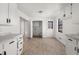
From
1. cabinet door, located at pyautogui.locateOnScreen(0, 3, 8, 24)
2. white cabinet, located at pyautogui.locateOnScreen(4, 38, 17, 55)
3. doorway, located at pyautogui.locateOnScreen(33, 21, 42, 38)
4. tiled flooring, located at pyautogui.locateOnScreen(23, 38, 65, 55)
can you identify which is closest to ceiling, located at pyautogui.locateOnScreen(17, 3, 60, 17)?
cabinet door, located at pyautogui.locateOnScreen(0, 3, 8, 24)

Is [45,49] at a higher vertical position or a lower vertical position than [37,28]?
lower

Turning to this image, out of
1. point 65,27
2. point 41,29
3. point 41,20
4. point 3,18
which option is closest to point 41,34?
point 41,29

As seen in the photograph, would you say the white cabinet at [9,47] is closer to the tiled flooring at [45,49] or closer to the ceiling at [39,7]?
the tiled flooring at [45,49]

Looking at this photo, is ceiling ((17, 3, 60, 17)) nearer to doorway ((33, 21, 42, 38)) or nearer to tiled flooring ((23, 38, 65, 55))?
tiled flooring ((23, 38, 65, 55))

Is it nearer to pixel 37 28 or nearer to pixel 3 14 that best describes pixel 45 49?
pixel 3 14

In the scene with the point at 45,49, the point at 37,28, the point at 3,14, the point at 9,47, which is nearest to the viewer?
the point at 9,47

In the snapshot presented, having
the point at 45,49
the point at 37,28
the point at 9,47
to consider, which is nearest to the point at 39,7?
the point at 45,49

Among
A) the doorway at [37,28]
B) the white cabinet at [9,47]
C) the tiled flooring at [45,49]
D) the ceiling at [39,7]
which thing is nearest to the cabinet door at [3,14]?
the ceiling at [39,7]

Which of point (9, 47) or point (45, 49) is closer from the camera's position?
point (9, 47)

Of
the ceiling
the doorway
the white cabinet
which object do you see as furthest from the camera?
the doorway

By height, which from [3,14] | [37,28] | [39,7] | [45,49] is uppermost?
[39,7]

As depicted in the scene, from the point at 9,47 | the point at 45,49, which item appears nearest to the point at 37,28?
the point at 45,49

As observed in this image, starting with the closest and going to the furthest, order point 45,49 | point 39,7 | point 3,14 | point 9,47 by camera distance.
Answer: point 9,47 → point 3,14 → point 45,49 → point 39,7
